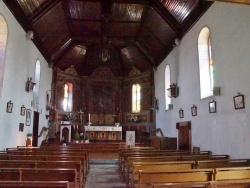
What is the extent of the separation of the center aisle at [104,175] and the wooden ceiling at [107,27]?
6.83 metres

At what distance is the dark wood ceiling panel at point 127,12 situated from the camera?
1266 cm

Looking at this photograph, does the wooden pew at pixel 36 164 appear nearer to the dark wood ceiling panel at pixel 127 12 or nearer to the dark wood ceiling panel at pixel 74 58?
the dark wood ceiling panel at pixel 127 12

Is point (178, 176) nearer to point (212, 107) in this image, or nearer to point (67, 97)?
point (212, 107)

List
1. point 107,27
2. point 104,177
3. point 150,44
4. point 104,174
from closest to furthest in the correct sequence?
point 104,177, point 104,174, point 107,27, point 150,44

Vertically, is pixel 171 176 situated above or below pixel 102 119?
below

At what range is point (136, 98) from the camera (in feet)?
62.6

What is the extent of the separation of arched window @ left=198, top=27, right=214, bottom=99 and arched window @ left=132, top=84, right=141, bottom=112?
369 inches

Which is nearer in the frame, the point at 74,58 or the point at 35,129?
the point at 35,129

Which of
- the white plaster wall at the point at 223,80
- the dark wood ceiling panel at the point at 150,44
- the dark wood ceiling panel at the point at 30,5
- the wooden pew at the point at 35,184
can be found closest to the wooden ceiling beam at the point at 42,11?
the dark wood ceiling panel at the point at 30,5

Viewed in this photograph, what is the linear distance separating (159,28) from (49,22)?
5.87 metres

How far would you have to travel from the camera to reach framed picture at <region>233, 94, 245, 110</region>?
671 cm

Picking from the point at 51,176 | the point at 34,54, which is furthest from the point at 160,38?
the point at 51,176

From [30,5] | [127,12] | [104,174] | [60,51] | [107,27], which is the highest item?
[127,12]

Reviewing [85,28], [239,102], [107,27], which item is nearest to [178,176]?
[239,102]
